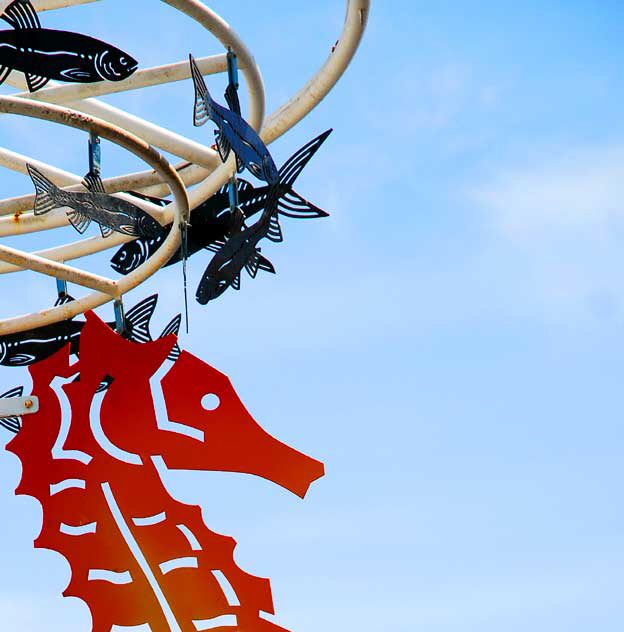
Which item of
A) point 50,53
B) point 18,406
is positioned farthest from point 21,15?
point 18,406

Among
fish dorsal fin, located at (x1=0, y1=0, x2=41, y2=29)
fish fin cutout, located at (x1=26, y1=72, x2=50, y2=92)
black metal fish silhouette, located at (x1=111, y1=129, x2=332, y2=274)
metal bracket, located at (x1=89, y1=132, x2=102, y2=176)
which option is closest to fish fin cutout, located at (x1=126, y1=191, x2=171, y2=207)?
black metal fish silhouette, located at (x1=111, y1=129, x2=332, y2=274)

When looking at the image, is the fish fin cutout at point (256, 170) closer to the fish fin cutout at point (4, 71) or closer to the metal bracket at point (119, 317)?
the fish fin cutout at point (4, 71)

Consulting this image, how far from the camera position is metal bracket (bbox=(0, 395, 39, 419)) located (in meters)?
11.2

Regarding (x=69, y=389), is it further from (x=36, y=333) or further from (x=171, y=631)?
(x=36, y=333)

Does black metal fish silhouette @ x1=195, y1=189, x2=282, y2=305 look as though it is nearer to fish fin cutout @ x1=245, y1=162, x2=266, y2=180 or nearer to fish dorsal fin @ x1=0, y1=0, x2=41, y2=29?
fish fin cutout @ x1=245, y1=162, x2=266, y2=180

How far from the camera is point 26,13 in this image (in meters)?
9.42

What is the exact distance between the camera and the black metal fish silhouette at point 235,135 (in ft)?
32.3

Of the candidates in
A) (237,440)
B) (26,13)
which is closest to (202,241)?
(237,440)

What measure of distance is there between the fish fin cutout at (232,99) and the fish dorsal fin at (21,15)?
5.16 feet

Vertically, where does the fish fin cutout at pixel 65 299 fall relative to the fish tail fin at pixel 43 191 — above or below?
above

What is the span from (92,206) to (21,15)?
202 cm

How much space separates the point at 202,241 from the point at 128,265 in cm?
83

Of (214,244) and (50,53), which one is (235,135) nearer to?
(50,53)

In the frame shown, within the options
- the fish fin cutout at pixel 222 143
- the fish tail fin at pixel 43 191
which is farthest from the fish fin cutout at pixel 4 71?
the fish fin cutout at pixel 222 143
